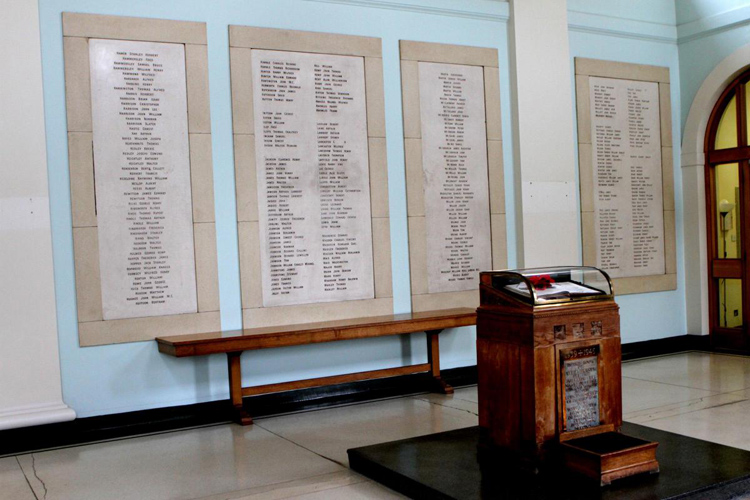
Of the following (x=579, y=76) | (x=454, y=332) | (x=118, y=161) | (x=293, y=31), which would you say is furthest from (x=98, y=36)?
(x=579, y=76)

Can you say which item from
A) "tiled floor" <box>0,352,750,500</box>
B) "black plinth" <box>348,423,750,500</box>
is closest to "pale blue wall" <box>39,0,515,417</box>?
"tiled floor" <box>0,352,750,500</box>

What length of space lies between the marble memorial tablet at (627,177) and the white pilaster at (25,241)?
537 cm

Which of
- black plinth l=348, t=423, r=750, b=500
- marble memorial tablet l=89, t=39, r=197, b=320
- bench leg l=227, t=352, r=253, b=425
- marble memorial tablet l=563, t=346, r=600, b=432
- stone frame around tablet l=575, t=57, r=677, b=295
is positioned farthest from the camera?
stone frame around tablet l=575, t=57, r=677, b=295

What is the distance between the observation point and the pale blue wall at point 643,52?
8023mm

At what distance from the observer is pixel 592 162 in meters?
7.97

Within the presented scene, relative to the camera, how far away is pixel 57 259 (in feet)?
18.0

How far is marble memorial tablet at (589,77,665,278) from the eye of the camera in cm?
803

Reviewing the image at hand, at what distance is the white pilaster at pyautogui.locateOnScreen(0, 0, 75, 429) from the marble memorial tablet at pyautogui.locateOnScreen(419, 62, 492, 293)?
128 inches

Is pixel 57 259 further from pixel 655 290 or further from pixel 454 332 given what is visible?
pixel 655 290

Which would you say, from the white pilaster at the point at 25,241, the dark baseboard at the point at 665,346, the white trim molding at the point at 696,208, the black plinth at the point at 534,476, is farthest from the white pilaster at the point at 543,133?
the white pilaster at the point at 25,241

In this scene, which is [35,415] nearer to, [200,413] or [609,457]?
[200,413]

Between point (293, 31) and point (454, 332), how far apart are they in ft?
10.1

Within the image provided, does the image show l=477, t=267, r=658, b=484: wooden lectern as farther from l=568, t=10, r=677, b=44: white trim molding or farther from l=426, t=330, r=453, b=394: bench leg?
l=568, t=10, r=677, b=44: white trim molding

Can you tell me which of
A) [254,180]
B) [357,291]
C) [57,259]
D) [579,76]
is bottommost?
[357,291]
